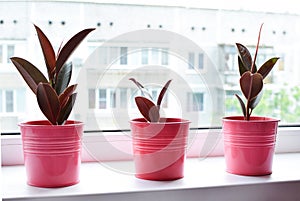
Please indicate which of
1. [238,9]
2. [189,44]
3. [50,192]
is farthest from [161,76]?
[50,192]

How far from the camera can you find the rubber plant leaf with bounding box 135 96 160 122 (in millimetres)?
1115

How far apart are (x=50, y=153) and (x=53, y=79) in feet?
0.59

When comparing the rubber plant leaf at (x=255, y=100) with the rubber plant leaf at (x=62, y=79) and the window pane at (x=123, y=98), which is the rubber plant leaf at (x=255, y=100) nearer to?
the window pane at (x=123, y=98)

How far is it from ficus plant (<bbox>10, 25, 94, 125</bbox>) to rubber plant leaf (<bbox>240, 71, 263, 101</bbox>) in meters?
0.41

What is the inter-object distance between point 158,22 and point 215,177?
53 cm

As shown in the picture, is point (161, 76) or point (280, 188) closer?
point (280, 188)

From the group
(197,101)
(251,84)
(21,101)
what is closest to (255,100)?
(251,84)

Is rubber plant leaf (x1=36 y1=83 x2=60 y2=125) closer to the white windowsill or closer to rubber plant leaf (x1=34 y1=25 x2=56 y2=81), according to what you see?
rubber plant leaf (x1=34 y1=25 x2=56 y2=81)

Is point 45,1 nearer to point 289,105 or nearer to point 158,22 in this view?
point 158,22

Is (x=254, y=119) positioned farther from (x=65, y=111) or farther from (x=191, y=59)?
(x=65, y=111)

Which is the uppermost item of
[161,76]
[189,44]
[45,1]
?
[45,1]

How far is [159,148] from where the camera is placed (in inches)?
42.6

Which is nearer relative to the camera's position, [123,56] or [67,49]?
[67,49]

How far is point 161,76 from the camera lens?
4.37 feet
